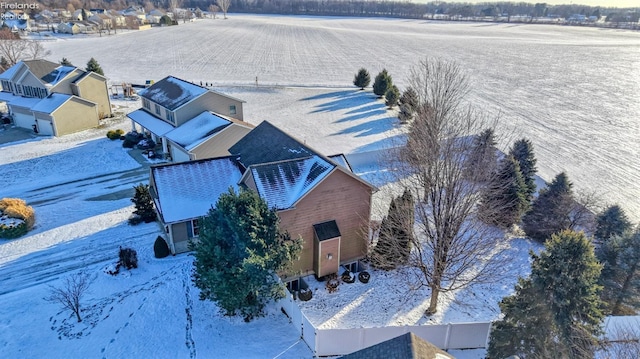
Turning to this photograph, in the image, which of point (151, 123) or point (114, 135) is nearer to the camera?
point (151, 123)

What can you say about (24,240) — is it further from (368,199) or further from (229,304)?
(368,199)

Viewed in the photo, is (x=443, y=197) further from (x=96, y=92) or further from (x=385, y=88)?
(x=96, y=92)

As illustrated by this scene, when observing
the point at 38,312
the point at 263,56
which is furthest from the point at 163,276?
the point at 263,56

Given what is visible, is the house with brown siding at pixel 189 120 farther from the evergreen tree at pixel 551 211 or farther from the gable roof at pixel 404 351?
the gable roof at pixel 404 351

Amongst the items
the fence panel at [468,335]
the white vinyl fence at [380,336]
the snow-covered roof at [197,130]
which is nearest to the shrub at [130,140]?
the snow-covered roof at [197,130]

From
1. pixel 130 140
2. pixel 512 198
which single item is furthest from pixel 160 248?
pixel 512 198

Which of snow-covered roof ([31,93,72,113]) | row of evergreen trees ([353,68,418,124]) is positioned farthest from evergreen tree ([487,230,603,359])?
snow-covered roof ([31,93,72,113])

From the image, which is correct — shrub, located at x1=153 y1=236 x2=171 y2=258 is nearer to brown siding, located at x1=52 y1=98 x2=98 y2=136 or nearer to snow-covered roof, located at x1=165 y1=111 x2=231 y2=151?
snow-covered roof, located at x1=165 y1=111 x2=231 y2=151
